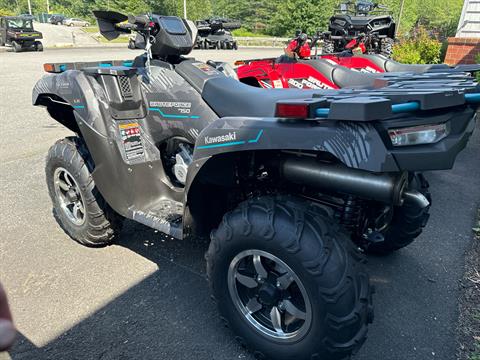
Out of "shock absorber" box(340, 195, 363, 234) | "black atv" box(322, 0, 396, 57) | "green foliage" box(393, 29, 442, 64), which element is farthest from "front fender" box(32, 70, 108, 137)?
"green foliage" box(393, 29, 442, 64)

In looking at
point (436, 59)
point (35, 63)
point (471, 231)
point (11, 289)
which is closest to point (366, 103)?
point (11, 289)

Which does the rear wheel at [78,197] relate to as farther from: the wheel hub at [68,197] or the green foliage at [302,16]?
the green foliage at [302,16]

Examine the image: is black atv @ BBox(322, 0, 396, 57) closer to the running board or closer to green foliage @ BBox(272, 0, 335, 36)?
the running board

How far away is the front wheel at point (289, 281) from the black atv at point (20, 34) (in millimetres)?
27653

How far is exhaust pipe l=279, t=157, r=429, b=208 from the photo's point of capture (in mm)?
1879

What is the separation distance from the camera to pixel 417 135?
66.6 inches

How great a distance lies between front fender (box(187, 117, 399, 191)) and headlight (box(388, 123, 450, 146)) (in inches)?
3.2

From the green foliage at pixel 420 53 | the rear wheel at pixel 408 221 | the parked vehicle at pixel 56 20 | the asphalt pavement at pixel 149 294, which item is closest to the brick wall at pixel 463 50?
the green foliage at pixel 420 53

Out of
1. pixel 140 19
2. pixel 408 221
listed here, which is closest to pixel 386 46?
pixel 408 221

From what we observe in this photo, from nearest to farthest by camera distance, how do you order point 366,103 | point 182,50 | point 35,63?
1. point 366,103
2. point 182,50
3. point 35,63

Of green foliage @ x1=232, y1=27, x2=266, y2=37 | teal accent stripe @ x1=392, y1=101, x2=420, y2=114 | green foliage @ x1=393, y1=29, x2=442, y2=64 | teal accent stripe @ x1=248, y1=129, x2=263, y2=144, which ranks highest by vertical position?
teal accent stripe @ x1=392, y1=101, x2=420, y2=114

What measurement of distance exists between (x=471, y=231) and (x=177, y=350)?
10.2 ft

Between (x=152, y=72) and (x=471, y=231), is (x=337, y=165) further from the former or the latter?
(x=471, y=231)

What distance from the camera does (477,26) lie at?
1152 cm
